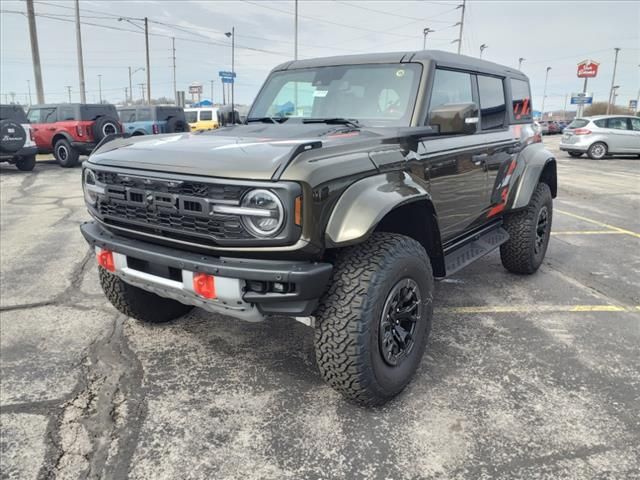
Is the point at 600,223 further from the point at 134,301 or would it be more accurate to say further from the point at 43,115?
the point at 43,115

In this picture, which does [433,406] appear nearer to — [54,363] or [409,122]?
[409,122]

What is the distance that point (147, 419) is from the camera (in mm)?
2557

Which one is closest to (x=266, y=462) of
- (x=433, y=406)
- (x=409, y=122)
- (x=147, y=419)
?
(x=147, y=419)

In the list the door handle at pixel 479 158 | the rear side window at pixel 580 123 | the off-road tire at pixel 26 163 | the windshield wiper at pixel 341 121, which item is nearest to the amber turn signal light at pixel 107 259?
the windshield wiper at pixel 341 121

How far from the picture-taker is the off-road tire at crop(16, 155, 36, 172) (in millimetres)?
12945

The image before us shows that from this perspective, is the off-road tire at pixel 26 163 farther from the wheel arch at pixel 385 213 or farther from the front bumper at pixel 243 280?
the wheel arch at pixel 385 213

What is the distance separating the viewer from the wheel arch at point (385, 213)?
2.35 metres

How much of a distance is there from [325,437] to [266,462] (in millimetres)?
322

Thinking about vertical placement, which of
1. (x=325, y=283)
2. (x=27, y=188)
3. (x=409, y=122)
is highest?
(x=409, y=122)

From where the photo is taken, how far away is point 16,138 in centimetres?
1234

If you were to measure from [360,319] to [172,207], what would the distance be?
1.05m

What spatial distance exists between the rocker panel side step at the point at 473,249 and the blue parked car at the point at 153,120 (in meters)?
15.4

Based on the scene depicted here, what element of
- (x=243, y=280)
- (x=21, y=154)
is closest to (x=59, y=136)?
(x=21, y=154)

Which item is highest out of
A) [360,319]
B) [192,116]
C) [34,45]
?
[34,45]
